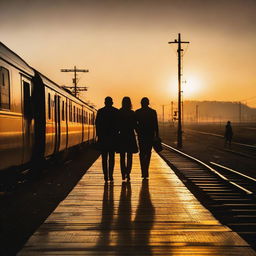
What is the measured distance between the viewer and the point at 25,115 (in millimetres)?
11195

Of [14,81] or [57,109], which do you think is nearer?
[14,81]

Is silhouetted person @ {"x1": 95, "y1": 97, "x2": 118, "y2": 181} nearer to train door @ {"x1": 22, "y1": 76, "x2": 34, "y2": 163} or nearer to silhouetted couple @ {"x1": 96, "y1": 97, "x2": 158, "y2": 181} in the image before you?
silhouetted couple @ {"x1": 96, "y1": 97, "x2": 158, "y2": 181}

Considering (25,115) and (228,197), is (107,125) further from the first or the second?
(228,197)

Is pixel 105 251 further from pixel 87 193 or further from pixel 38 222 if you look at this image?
pixel 87 193

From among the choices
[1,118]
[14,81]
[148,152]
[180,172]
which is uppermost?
[14,81]

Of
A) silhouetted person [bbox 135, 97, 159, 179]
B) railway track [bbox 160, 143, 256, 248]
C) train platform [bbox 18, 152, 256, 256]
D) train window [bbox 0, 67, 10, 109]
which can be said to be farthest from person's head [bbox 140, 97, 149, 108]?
train window [bbox 0, 67, 10, 109]

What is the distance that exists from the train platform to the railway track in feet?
2.10

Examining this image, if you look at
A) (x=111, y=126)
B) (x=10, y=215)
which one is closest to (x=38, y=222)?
(x=10, y=215)

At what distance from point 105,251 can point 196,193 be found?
7.36 m

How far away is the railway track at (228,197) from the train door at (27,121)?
169 inches

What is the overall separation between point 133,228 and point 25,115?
18.7 ft

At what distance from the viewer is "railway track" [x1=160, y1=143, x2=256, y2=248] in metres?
7.91

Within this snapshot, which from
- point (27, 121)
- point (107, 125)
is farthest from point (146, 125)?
point (27, 121)

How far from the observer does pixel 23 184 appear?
13258 millimetres
